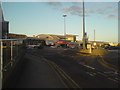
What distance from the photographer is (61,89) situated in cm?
751

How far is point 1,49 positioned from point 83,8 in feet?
96.6

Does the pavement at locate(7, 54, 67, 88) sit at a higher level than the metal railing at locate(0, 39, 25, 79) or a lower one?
lower

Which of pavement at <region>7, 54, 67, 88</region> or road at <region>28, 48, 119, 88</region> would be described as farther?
road at <region>28, 48, 119, 88</region>

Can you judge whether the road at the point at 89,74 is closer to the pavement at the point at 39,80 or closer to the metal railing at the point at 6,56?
the pavement at the point at 39,80

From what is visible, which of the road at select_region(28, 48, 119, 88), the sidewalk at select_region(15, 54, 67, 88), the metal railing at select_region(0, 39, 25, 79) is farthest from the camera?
the road at select_region(28, 48, 119, 88)

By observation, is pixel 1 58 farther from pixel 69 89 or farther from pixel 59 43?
pixel 59 43

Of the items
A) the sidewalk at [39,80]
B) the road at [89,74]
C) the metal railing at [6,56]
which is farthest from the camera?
the road at [89,74]

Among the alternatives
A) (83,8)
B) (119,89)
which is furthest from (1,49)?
(83,8)

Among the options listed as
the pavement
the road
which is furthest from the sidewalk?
the road

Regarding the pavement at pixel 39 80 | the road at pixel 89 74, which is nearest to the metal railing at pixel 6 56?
the pavement at pixel 39 80

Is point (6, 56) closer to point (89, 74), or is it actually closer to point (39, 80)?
point (39, 80)

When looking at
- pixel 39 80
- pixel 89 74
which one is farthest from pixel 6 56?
pixel 89 74

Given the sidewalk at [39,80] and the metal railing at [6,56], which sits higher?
the metal railing at [6,56]

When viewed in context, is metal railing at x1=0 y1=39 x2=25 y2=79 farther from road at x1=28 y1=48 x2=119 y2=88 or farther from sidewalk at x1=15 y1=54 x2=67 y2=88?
road at x1=28 y1=48 x2=119 y2=88
